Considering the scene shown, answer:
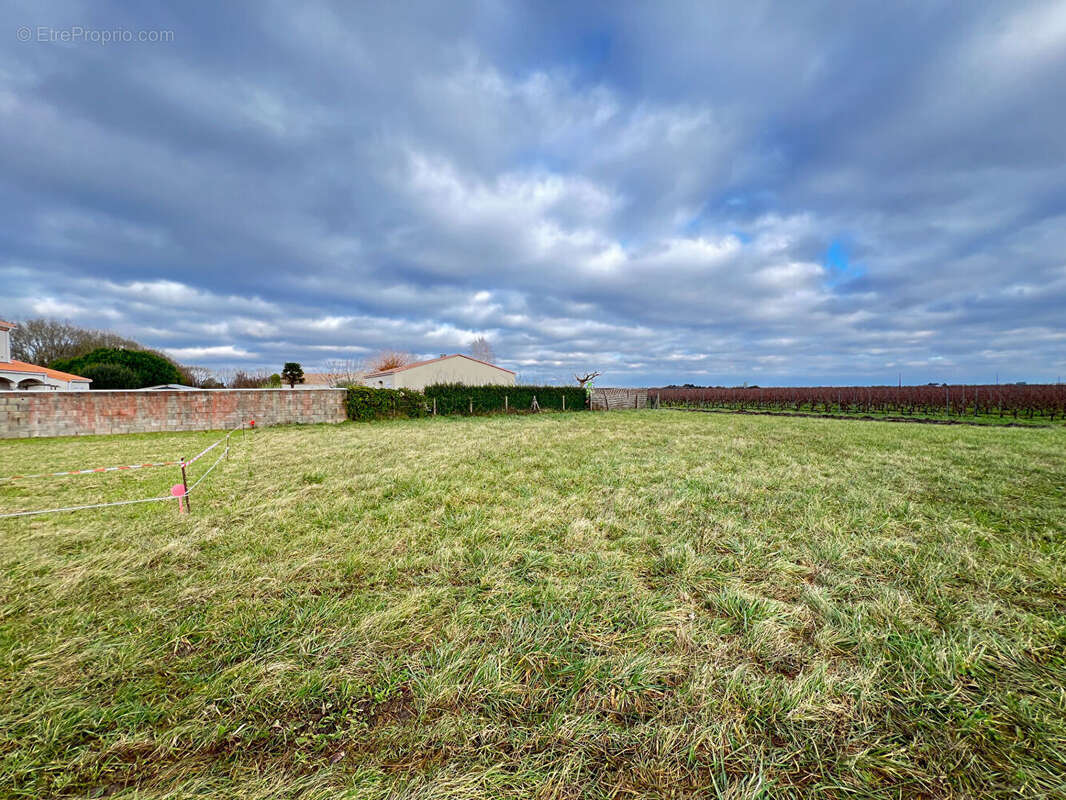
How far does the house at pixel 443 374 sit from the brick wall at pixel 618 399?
7990 mm

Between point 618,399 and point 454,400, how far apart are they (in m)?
12.4

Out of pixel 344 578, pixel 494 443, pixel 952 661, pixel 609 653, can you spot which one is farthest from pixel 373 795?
pixel 494 443

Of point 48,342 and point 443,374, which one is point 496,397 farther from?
point 48,342

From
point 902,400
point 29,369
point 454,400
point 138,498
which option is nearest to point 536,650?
point 138,498

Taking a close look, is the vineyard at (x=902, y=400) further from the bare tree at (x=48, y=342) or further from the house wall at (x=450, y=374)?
the bare tree at (x=48, y=342)

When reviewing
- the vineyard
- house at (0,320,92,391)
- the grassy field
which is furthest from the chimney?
the vineyard

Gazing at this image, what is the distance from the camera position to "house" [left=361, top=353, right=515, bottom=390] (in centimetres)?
3192

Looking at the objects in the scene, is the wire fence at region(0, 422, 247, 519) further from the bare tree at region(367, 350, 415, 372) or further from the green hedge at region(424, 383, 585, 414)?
the bare tree at region(367, 350, 415, 372)

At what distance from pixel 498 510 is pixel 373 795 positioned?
115 inches

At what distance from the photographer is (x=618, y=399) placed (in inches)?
1085

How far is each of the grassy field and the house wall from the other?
26776 millimetres

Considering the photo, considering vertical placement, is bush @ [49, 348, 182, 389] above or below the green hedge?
above

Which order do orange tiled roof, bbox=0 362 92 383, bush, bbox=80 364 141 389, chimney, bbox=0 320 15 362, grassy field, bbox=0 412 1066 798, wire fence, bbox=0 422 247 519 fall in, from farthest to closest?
bush, bbox=80 364 141 389
chimney, bbox=0 320 15 362
orange tiled roof, bbox=0 362 92 383
wire fence, bbox=0 422 247 519
grassy field, bbox=0 412 1066 798

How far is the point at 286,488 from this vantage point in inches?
205
